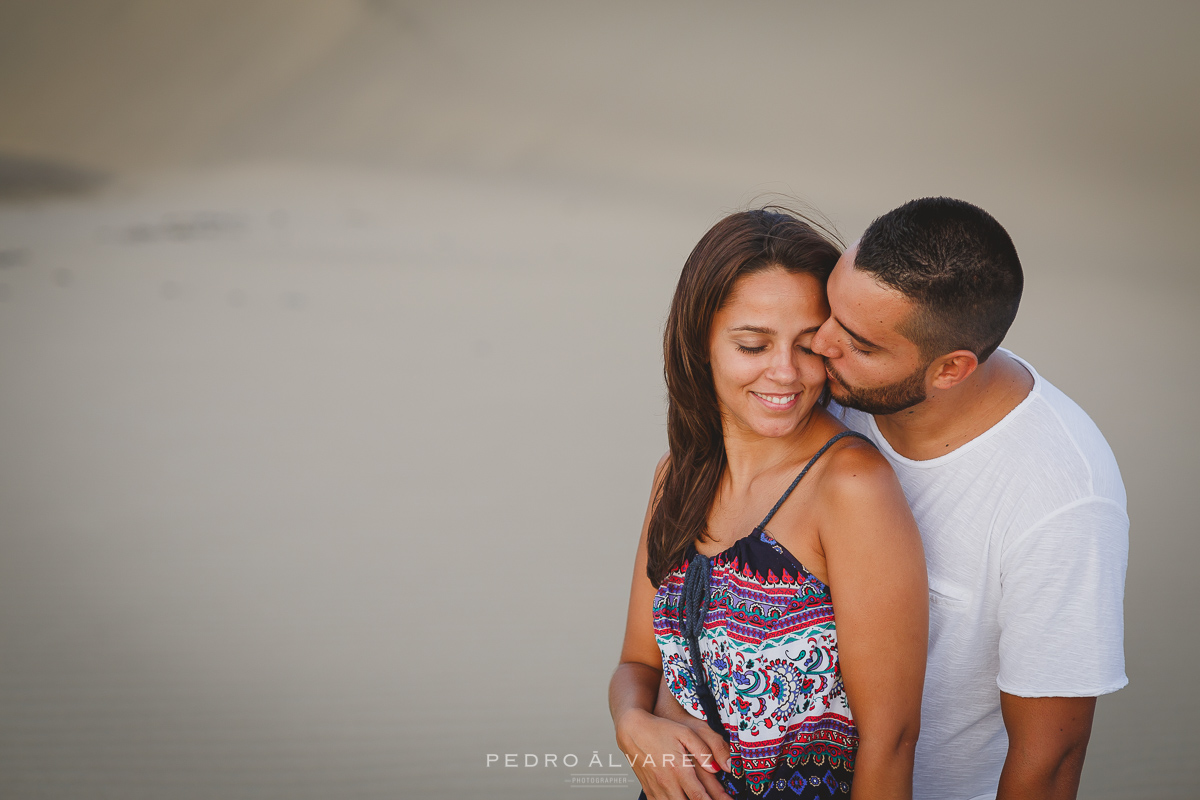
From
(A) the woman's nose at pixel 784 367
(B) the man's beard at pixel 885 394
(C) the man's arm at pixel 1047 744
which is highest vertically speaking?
(A) the woman's nose at pixel 784 367

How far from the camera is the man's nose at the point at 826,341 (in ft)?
5.71

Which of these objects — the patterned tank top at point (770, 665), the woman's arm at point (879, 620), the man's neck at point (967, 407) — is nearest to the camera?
the woman's arm at point (879, 620)

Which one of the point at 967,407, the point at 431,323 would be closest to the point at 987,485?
the point at 967,407

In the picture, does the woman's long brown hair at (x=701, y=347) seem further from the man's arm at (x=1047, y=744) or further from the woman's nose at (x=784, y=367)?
the man's arm at (x=1047, y=744)

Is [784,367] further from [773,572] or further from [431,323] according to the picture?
[431,323]

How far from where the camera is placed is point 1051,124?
39.1 feet

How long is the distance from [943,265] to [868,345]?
19 centimetres

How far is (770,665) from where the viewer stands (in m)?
1.67

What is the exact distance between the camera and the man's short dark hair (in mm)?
1675

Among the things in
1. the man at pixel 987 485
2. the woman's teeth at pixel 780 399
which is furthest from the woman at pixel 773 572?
the man at pixel 987 485

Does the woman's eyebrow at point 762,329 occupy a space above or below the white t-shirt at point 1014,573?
above

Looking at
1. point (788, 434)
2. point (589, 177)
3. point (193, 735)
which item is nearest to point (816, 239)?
point (788, 434)

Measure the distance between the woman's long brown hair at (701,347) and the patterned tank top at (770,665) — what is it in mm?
155

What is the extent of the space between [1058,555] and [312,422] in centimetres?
543
